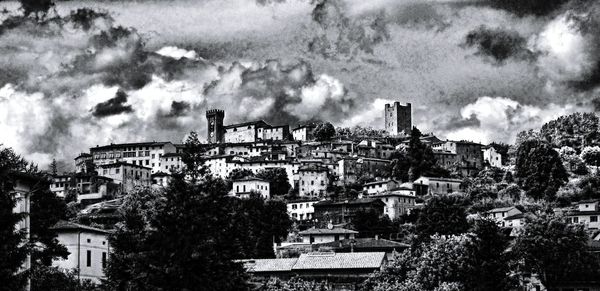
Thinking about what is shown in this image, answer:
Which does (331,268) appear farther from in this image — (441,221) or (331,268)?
(441,221)

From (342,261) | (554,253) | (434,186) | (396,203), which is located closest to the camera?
(554,253)

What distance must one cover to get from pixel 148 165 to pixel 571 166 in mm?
77857

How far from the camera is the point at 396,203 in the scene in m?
123

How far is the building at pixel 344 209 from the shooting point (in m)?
116

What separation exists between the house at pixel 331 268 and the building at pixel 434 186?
57295mm

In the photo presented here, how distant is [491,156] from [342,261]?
348 ft

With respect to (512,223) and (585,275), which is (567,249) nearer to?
(585,275)

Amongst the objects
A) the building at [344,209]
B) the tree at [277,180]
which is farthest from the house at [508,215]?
the tree at [277,180]

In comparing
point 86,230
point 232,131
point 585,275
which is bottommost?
point 585,275

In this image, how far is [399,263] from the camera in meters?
63.6

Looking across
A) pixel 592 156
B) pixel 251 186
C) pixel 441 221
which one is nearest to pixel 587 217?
pixel 441 221

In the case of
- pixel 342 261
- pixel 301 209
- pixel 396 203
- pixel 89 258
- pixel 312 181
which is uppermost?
pixel 312 181

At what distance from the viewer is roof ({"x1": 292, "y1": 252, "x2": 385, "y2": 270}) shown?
236 ft

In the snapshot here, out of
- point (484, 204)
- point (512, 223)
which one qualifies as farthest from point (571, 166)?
point (512, 223)
